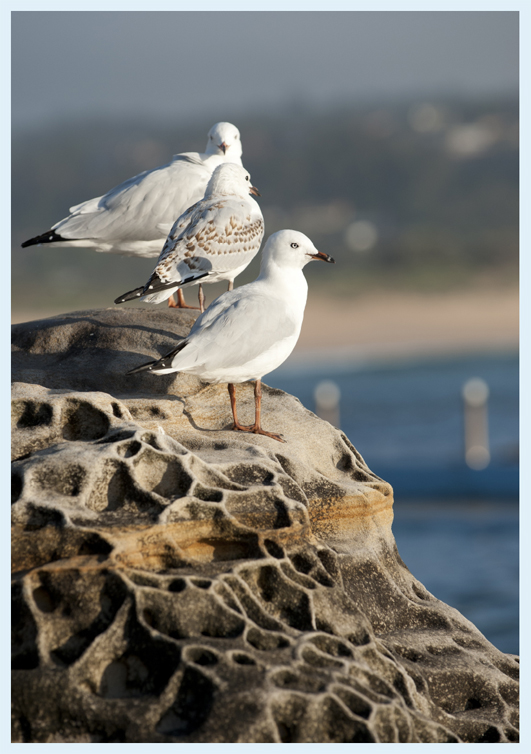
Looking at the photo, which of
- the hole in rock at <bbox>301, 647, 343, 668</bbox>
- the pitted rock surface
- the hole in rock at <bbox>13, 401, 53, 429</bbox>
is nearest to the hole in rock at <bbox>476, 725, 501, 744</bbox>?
the pitted rock surface

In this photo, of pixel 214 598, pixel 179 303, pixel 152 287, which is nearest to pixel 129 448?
pixel 214 598

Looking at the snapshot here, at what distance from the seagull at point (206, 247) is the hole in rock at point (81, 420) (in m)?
1.44

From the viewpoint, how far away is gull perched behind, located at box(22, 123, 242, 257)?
709 centimetres

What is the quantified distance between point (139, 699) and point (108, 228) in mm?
4497

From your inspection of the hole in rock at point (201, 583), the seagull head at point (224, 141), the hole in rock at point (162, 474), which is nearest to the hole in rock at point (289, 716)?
the hole in rock at point (201, 583)

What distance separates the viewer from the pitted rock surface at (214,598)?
3.46 meters

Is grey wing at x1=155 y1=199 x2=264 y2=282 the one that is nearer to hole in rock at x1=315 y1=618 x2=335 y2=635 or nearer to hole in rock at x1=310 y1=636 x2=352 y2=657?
hole in rock at x1=315 y1=618 x2=335 y2=635

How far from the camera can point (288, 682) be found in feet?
11.6

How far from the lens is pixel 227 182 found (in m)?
6.73

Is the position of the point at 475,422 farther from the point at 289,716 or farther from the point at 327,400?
the point at 289,716

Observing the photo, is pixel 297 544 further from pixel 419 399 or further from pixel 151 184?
pixel 419 399

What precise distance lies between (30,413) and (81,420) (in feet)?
0.96

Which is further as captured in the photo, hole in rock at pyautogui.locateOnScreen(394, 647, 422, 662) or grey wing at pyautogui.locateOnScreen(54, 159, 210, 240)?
grey wing at pyautogui.locateOnScreen(54, 159, 210, 240)

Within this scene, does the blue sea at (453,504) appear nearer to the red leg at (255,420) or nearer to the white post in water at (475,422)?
the white post in water at (475,422)
